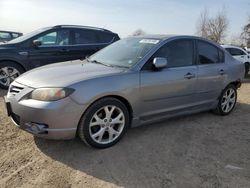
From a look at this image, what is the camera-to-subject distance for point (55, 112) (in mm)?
3584

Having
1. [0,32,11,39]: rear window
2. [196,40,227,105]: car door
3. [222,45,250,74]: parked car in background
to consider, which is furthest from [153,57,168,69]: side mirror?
[0,32,11,39]: rear window

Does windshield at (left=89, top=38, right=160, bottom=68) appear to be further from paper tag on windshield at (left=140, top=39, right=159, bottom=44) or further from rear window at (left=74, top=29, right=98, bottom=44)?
rear window at (left=74, top=29, right=98, bottom=44)

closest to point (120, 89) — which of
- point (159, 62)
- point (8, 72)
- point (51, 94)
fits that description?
point (159, 62)

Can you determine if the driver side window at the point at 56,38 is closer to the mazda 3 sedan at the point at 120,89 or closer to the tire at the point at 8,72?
the tire at the point at 8,72

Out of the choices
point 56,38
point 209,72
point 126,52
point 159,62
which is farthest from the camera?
point 56,38

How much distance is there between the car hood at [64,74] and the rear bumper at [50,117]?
0.26m

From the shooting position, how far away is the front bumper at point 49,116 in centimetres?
359

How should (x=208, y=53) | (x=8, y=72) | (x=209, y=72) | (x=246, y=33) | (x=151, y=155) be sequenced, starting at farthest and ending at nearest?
(x=246, y=33), (x=8, y=72), (x=208, y=53), (x=209, y=72), (x=151, y=155)

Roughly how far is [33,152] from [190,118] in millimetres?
2971

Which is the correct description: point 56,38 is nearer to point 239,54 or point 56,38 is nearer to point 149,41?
point 149,41

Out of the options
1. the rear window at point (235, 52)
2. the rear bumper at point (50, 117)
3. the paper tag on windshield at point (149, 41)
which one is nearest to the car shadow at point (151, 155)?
the rear bumper at point (50, 117)

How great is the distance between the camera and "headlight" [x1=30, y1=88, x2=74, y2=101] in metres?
3.63

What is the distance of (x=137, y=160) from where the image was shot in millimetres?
3805

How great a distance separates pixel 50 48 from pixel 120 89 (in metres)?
4.36
